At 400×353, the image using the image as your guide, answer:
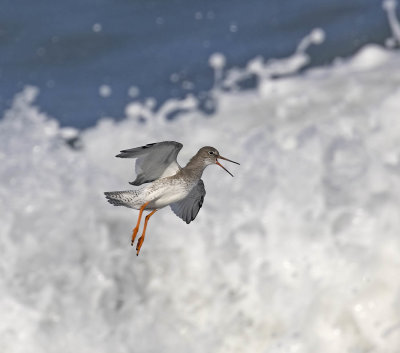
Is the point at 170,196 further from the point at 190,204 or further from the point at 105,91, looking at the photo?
the point at 105,91

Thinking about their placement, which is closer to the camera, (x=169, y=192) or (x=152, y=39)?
(x=169, y=192)

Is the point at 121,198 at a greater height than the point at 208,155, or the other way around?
the point at 208,155

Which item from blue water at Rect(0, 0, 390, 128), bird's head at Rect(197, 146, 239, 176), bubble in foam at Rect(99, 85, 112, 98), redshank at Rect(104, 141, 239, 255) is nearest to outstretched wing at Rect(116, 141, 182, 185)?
redshank at Rect(104, 141, 239, 255)

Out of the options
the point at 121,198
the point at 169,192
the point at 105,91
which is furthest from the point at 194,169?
the point at 105,91

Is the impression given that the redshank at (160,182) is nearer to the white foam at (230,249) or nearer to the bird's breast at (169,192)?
the bird's breast at (169,192)

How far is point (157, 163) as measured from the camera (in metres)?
2.86

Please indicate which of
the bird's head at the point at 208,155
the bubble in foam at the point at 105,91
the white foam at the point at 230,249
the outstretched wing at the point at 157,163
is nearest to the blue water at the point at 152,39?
the bubble in foam at the point at 105,91

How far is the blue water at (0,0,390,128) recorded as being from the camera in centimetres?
925

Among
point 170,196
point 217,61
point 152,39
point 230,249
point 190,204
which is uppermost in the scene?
point 152,39

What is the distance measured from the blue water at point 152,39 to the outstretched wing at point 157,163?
20.5ft

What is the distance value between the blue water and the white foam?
112cm

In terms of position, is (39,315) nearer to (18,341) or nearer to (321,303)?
(18,341)

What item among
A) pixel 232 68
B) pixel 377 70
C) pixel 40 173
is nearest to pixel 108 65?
pixel 232 68

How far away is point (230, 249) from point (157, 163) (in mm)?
4308
